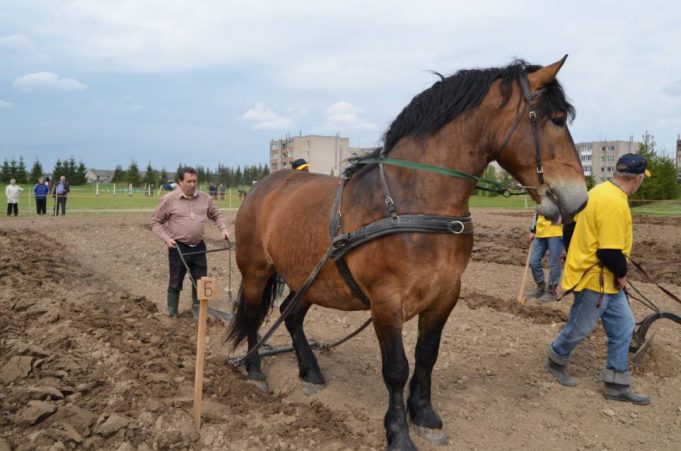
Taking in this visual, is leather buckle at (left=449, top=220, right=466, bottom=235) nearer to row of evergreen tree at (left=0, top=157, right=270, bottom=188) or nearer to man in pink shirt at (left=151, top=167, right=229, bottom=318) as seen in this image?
man in pink shirt at (left=151, top=167, right=229, bottom=318)

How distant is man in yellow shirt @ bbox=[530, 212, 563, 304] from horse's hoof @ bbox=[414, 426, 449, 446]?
4.69 meters

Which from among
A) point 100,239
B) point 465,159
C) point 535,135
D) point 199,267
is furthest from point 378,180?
point 100,239

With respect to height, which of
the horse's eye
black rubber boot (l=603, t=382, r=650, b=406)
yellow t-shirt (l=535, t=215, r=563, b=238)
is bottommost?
black rubber boot (l=603, t=382, r=650, b=406)

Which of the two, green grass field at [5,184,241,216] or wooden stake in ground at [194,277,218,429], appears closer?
wooden stake in ground at [194,277,218,429]

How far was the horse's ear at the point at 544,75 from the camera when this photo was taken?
311 cm

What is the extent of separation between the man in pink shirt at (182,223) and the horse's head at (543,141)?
14.3 feet

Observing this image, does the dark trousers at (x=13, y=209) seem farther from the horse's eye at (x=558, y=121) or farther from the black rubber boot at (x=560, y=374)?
the horse's eye at (x=558, y=121)

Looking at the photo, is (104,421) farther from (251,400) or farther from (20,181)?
(20,181)

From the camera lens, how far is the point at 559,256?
25.8 ft

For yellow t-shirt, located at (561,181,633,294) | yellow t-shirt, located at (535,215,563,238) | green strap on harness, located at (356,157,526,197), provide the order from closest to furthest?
green strap on harness, located at (356,157,526,197) < yellow t-shirt, located at (561,181,633,294) < yellow t-shirt, located at (535,215,563,238)

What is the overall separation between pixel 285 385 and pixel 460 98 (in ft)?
9.56

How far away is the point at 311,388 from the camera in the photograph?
455cm

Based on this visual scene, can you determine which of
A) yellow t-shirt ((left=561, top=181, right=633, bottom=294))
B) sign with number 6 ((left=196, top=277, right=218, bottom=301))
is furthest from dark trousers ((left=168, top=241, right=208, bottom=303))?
Answer: yellow t-shirt ((left=561, top=181, right=633, bottom=294))

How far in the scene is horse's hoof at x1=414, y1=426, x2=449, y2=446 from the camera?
3.65 m
